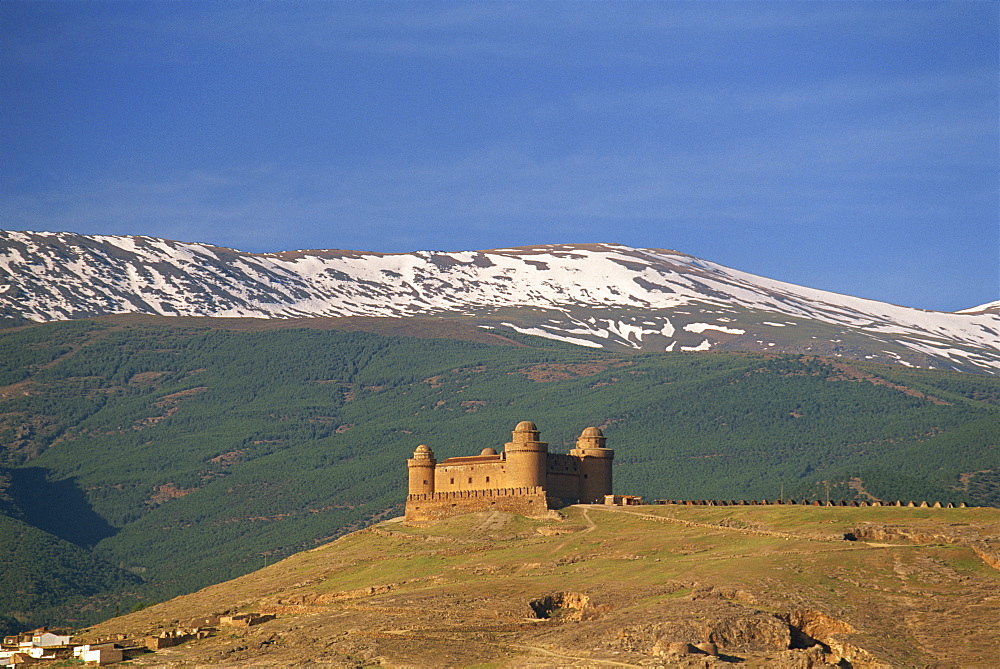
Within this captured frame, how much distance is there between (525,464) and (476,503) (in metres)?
5.85

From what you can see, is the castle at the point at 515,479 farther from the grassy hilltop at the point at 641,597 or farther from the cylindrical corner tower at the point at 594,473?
the grassy hilltop at the point at 641,597

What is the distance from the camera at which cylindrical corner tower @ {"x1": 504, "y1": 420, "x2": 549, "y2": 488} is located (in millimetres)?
144750

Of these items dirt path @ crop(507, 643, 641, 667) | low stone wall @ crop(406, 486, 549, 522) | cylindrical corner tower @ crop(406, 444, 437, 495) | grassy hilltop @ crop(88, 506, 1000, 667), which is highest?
cylindrical corner tower @ crop(406, 444, 437, 495)

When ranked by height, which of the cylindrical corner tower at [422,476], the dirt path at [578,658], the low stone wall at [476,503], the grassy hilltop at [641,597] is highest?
the cylindrical corner tower at [422,476]

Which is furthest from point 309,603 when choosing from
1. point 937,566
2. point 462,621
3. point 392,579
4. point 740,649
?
point 937,566

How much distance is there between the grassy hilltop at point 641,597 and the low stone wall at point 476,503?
4.15m

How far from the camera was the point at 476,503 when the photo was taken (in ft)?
479

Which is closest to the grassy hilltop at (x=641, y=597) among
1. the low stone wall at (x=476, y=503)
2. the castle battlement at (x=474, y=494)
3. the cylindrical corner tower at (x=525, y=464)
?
the low stone wall at (x=476, y=503)

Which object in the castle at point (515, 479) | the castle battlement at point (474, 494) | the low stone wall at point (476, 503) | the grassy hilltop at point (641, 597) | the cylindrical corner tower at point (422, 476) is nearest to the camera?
the grassy hilltop at point (641, 597)

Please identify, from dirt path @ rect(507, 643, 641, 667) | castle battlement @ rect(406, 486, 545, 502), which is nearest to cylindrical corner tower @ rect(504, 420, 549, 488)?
castle battlement @ rect(406, 486, 545, 502)

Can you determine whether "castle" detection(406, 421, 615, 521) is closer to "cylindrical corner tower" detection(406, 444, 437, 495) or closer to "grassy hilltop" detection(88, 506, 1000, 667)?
"cylindrical corner tower" detection(406, 444, 437, 495)

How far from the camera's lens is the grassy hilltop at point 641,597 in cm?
9475

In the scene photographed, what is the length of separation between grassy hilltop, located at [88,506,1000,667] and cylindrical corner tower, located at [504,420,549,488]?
6.82m

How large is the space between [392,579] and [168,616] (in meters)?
18.3
